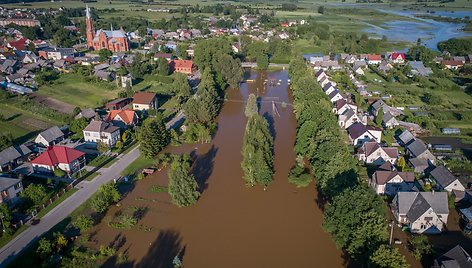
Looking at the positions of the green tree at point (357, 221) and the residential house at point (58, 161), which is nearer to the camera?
the green tree at point (357, 221)

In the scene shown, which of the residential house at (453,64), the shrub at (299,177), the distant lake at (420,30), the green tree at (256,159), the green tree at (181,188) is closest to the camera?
the green tree at (181,188)

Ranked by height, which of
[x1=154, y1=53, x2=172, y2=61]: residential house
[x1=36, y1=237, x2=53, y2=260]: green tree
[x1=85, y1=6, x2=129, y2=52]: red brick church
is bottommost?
[x1=36, y1=237, x2=53, y2=260]: green tree

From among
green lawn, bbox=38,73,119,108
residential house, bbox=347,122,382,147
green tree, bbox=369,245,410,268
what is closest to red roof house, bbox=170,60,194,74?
green lawn, bbox=38,73,119,108

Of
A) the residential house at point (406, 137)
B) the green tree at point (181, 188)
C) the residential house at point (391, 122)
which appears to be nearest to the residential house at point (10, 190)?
the green tree at point (181, 188)

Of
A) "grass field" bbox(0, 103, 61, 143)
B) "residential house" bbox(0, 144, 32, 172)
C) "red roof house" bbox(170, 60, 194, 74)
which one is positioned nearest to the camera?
"residential house" bbox(0, 144, 32, 172)

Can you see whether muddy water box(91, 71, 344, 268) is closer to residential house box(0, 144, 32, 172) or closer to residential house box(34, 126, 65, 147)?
residential house box(0, 144, 32, 172)

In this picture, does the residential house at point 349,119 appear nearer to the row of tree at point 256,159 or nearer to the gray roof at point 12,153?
the row of tree at point 256,159
